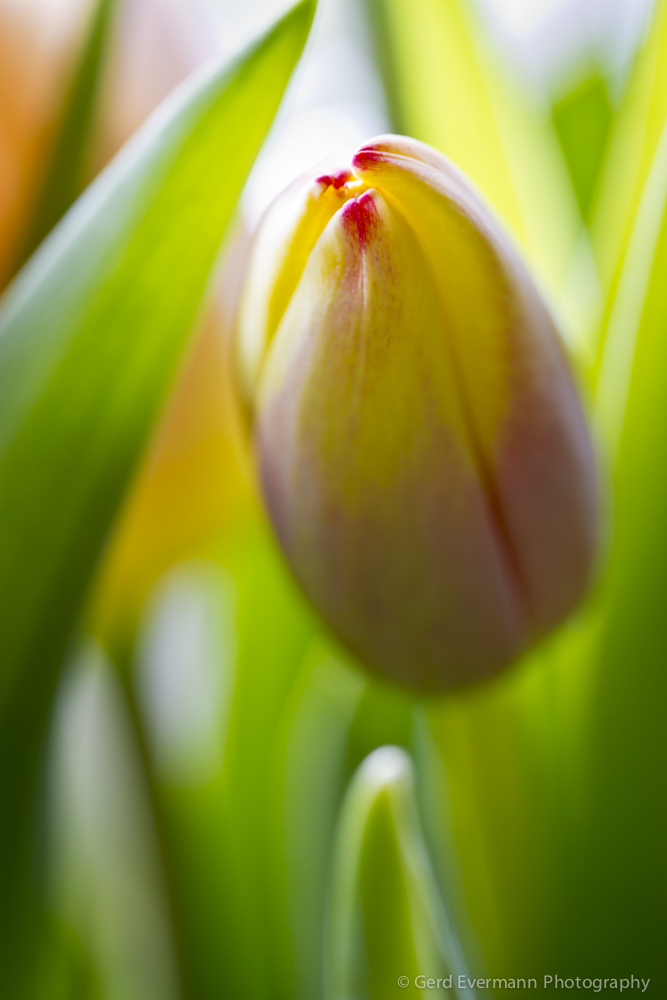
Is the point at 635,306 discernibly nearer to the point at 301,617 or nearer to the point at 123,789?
the point at 301,617

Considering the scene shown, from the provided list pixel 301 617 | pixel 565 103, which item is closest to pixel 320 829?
pixel 301 617

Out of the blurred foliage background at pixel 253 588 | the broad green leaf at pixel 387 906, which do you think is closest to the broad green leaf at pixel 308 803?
the blurred foliage background at pixel 253 588

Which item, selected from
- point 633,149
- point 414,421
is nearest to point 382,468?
point 414,421

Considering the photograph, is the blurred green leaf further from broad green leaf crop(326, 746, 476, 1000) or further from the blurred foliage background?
broad green leaf crop(326, 746, 476, 1000)

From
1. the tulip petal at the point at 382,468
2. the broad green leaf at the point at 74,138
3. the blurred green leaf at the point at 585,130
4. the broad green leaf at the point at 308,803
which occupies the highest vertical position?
Result: the broad green leaf at the point at 74,138

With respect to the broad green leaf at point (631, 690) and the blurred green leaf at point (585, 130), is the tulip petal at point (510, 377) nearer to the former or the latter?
the broad green leaf at point (631, 690)

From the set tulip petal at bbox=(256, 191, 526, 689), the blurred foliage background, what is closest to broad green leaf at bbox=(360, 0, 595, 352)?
the blurred foliage background
